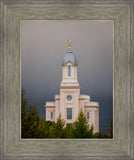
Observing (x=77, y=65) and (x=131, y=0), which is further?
(x=77, y=65)

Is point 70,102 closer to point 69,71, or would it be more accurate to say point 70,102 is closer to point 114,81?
point 69,71

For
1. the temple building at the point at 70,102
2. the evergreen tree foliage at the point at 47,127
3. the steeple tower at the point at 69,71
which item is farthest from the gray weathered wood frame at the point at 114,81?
the steeple tower at the point at 69,71

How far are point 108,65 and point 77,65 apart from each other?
40 centimetres

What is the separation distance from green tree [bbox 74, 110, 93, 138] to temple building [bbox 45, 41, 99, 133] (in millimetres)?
47

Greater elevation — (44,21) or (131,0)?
(131,0)

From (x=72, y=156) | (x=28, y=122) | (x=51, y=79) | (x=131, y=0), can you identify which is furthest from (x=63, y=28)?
(x=72, y=156)

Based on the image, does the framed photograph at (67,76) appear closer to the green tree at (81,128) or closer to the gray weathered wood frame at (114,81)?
the green tree at (81,128)

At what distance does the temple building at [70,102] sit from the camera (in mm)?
3211

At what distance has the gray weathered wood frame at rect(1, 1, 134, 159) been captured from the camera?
118 inches

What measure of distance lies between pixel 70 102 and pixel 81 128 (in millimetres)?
363

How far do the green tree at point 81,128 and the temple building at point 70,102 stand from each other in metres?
0.05

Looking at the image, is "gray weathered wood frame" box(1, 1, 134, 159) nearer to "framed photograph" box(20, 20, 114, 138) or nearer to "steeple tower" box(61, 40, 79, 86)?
"framed photograph" box(20, 20, 114, 138)

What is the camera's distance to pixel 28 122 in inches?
124

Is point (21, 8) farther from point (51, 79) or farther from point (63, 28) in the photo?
point (51, 79)
